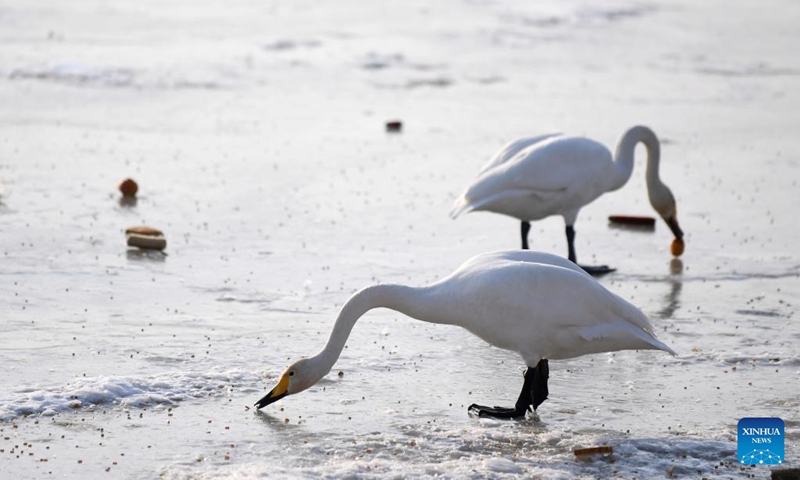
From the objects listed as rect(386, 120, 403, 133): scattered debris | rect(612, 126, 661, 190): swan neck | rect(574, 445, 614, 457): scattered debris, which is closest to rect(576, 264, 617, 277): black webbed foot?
rect(612, 126, 661, 190): swan neck

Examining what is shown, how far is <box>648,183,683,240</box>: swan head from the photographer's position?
32.9 ft

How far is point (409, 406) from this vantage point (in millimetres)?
6645

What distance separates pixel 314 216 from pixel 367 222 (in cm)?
43

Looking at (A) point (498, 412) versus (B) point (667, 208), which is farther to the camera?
(B) point (667, 208)

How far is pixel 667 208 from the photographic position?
33.0ft

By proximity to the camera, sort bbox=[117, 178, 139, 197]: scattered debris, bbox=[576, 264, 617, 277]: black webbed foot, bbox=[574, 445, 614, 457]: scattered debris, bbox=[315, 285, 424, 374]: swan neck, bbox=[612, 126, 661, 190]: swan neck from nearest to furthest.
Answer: bbox=[574, 445, 614, 457]: scattered debris
bbox=[315, 285, 424, 374]: swan neck
bbox=[576, 264, 617, 277]: black webbed foot
bbox=[612, 126, 661, 190]: swan neck
bbox=[117, 178, 139, 197]: scattered debris

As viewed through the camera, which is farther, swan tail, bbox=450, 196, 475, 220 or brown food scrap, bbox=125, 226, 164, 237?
brown food scrap, bbox=125, 226, 164, 237

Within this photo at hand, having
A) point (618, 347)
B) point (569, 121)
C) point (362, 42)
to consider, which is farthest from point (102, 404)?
point (362, 42)

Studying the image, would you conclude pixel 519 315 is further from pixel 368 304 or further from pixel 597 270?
pixel 597 270

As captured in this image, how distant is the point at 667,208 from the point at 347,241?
2.48m

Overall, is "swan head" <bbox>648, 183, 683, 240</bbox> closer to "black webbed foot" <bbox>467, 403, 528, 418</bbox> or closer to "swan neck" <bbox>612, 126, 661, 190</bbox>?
"swan neck" <bbox>612, 126, 661, 190</bbox>

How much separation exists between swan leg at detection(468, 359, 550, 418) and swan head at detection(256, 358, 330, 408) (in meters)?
0.82

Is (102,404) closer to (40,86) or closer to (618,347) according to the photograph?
(618,347)

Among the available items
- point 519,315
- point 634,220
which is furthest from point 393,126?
point 519,315
